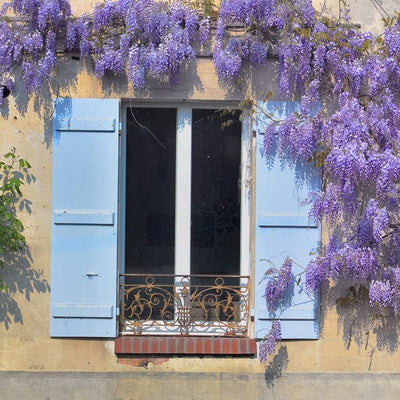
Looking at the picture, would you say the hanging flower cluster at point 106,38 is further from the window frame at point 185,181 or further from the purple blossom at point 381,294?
the purple blossom at point 381,294

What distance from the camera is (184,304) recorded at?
4547 millimetres

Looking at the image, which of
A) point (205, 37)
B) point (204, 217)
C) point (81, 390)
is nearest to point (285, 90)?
point (205, 37)

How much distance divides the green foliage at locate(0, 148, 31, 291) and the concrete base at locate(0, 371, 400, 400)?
80 cm

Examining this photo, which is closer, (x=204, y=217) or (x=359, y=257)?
(x=359, y=257)

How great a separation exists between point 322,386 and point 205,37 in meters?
2.80

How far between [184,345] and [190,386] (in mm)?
327

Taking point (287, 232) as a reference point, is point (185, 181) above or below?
above

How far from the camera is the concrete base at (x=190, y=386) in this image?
14.7ft

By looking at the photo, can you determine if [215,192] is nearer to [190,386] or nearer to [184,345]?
→ [184,345]

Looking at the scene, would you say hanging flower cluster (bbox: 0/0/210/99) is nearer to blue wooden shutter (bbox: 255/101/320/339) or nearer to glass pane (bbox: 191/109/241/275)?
glass pane (bbox: 191/109/241/275)

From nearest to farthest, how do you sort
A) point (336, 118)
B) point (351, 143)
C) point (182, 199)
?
point (351, 143) < point (336, 118) < point (182, 199)

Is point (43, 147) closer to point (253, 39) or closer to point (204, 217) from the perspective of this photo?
point (204, 217)

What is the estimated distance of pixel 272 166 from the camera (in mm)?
4543

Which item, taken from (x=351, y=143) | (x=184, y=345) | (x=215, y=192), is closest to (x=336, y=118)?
(x=351, y=143)
